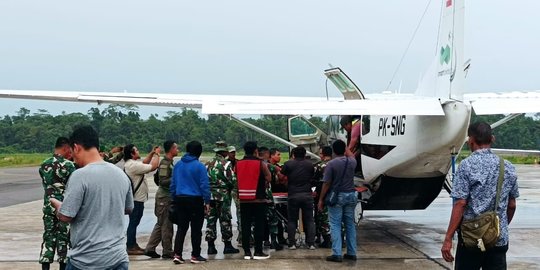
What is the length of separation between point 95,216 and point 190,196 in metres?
4.84

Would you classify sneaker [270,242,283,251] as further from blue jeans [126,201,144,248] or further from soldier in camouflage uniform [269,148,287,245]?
blue jeans [126,201,144,248]

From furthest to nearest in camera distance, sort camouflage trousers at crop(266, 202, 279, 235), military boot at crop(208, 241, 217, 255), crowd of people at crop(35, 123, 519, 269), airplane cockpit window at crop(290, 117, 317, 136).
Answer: airplane cockpit window at crop(290, 117, 317, 136) → camouflage trousers at crop(266, 202, 279, 235) → military boot at crop(208, 241, 217, 255) → crowd of people at crop(35, 123, 519, 269)

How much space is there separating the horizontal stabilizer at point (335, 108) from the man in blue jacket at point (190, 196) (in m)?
0.77

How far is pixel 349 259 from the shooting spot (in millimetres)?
9898

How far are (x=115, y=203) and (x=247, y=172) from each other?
5.43 metres

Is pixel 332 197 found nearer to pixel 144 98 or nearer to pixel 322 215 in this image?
pixel 322 215

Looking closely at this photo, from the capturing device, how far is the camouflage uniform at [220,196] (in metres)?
10.1

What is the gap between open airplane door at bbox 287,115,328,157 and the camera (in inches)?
576

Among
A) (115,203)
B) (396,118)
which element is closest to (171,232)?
(396,118)

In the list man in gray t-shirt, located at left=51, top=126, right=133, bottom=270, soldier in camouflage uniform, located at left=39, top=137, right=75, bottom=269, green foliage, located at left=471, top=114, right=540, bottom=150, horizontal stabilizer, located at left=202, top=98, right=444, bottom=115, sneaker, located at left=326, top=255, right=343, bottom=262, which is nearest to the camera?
man in gray t-shirt, located at left=51, top=126, right=133, bottom=270

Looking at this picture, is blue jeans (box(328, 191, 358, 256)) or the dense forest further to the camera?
the dense forest

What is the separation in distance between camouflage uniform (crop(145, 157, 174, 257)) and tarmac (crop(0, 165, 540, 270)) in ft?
0.83

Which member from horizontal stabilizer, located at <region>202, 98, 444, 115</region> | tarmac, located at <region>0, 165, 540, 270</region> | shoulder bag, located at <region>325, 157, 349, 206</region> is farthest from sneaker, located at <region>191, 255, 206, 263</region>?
horizontal stabilizer, located at <region>202, 98, 444, 115</region>

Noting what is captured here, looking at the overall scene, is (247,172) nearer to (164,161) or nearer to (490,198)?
(164,161)
